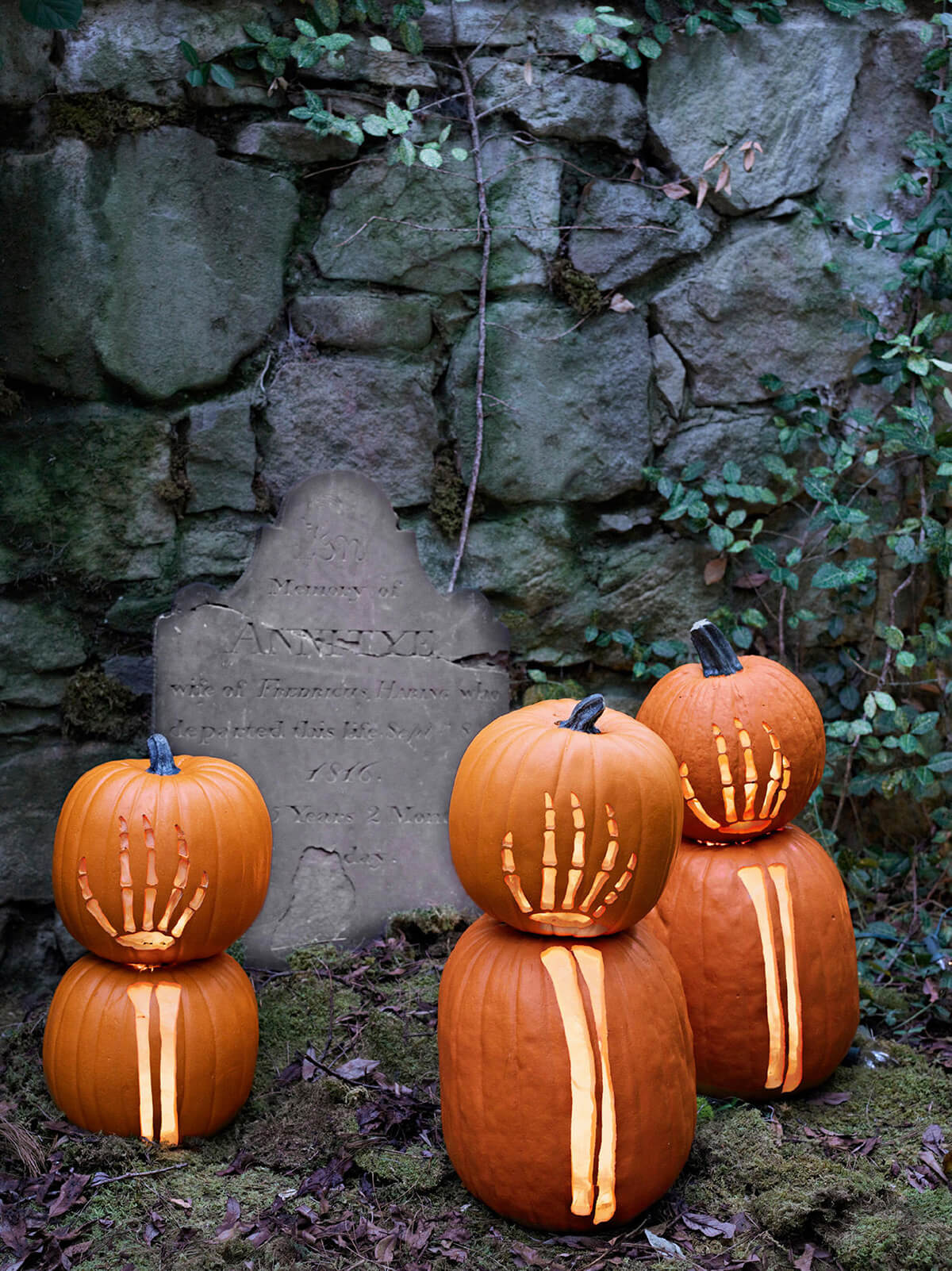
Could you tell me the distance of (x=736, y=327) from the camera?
10.4ft

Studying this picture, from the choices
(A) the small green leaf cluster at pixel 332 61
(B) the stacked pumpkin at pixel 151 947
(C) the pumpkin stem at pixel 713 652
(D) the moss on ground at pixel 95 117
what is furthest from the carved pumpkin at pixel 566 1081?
(D) the moss on ground at pixel 95 117

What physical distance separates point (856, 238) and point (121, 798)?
2722 millimetres

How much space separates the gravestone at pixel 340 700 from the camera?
9.40 feet

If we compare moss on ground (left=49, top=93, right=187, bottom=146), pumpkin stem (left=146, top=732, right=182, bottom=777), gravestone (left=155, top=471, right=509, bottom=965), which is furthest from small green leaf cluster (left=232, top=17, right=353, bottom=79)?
pumpkin stem (left=146, top=732, right=182, bottom=777)

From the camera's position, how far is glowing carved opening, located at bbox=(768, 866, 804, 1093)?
7.10 feet

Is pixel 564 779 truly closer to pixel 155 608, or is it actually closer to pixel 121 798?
pixel 121 798

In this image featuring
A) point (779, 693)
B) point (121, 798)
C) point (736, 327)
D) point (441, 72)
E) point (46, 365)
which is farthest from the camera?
point (736, 327)

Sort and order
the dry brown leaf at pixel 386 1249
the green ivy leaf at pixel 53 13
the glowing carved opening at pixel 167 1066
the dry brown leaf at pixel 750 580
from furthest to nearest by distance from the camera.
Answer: the dry brown leaf at pixel 750 580
the green ivy leaf at pixel 53 13
the glowing carved opening at pixel 167 1066
the dry brown leaf at pixel 386 1249

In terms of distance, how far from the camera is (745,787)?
7.11 ft

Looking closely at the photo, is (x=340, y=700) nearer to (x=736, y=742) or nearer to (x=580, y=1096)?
(x=736, y=742)

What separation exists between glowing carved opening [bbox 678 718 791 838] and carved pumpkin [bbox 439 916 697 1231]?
45cm

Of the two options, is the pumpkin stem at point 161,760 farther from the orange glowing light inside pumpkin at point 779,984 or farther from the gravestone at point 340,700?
the orange glowing light inside pumpkin at point 779,984

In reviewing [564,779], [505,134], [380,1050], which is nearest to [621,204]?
[505,134]

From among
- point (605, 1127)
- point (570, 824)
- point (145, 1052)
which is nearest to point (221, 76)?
point (570, 824)
